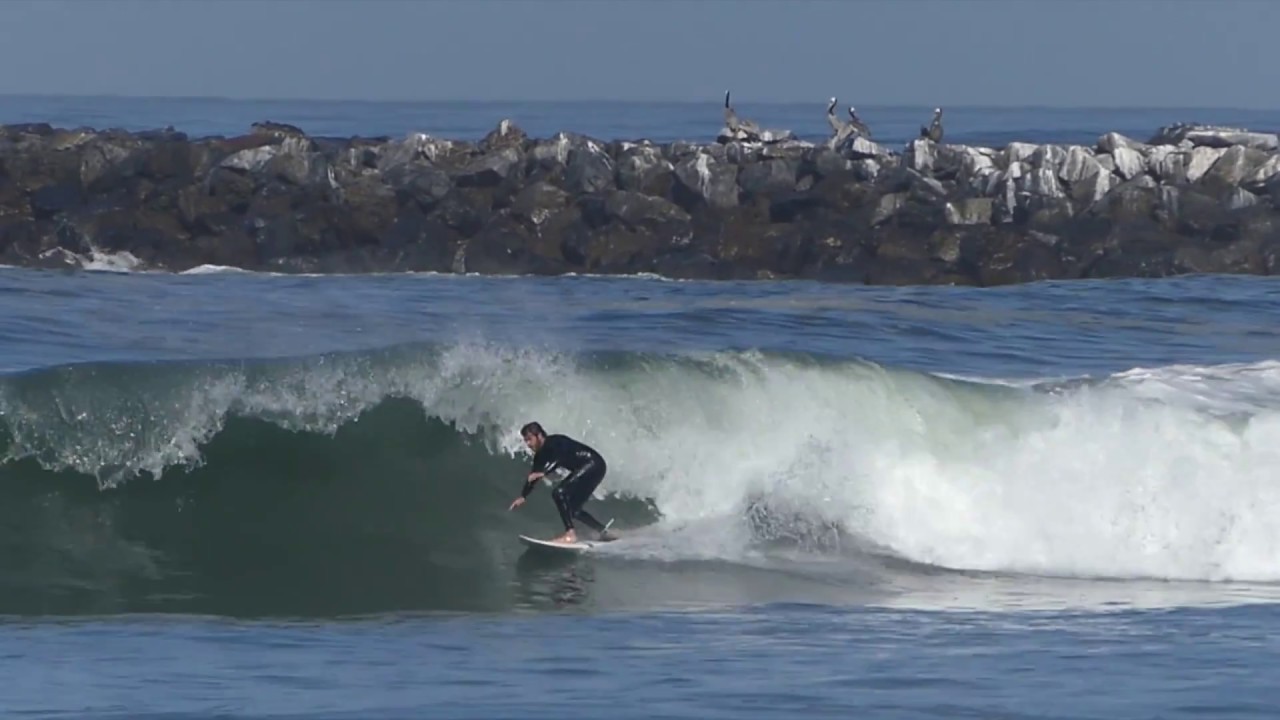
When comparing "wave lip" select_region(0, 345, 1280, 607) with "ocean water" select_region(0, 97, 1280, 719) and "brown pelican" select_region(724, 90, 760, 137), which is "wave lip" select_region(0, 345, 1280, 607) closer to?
"ocean water" select_region(0, 97, 1280, 719)

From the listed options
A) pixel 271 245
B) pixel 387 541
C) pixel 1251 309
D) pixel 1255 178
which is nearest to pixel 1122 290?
pixel 1251 309

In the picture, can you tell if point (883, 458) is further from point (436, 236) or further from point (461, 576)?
point (436, 236)

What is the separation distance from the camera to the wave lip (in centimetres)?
1347

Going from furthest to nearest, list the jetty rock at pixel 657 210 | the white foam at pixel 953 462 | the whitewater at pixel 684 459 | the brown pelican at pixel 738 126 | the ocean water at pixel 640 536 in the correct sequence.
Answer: the brown pelican at pixel 738 126
the jetty rock at pixel 657 210
the white foam at pixel 953 462
the whitewater at pixel 684 459
the ocean water at pixel 640 536

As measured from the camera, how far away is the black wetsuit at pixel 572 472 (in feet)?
43.3

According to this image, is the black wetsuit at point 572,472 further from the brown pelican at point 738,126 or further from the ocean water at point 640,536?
the brown pelican at point 738,126

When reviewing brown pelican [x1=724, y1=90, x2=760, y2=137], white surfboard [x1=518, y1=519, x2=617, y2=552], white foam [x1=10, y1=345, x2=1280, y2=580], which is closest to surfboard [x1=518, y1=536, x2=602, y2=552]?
white surfboard [x1=518, y1=519, x2=617, y2=552]

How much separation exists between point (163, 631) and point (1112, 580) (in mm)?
6072

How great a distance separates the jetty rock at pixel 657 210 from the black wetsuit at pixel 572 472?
14803 millimetres

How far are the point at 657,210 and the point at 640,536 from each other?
15.9 metres

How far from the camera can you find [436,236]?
95.4 ft

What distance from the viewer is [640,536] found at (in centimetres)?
1372

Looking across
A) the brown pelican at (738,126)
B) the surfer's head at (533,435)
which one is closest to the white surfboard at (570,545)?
the surfer's head at (533,435)

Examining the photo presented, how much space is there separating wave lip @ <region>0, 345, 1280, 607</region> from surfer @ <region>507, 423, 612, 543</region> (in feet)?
1.28
